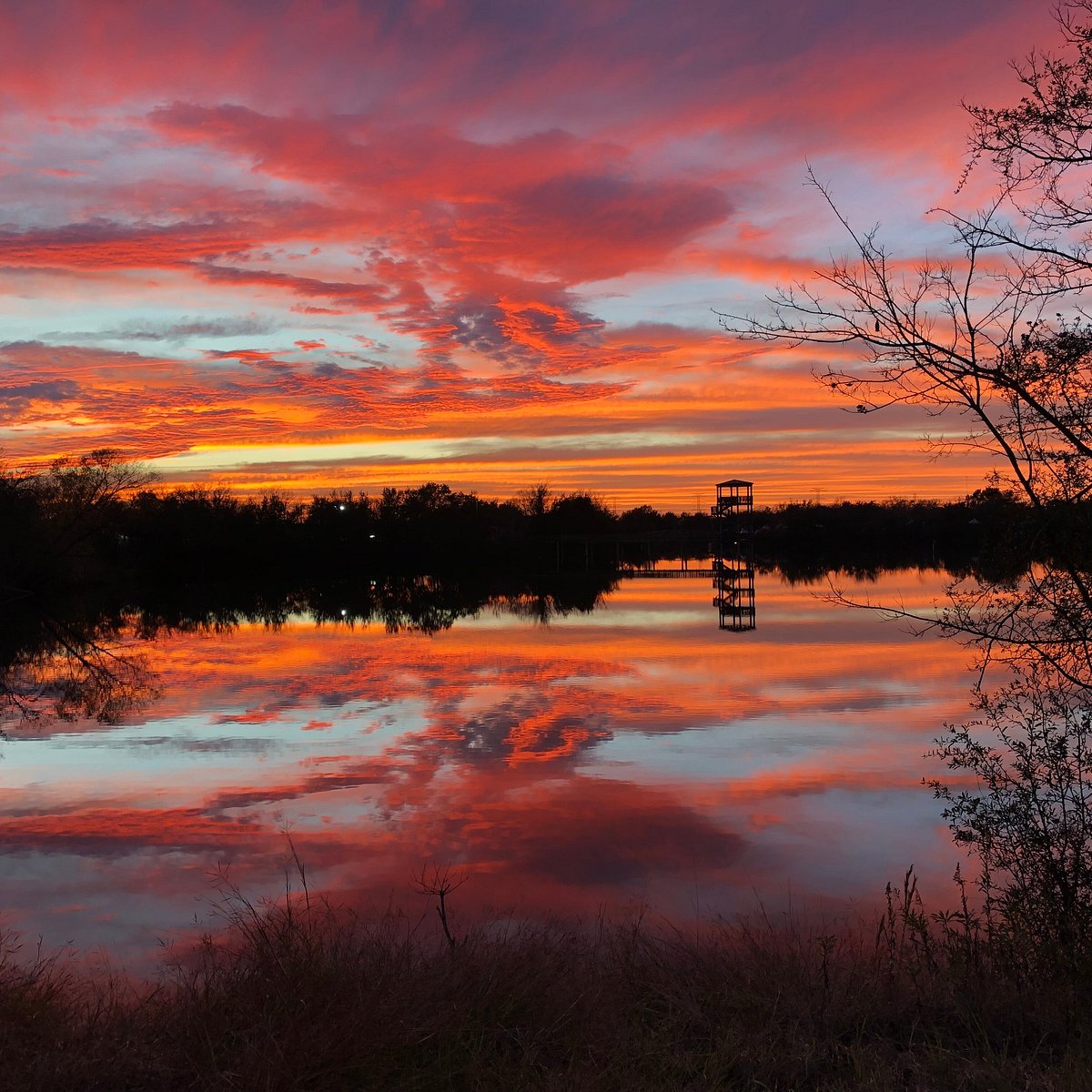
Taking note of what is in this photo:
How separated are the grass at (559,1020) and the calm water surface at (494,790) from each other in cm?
195

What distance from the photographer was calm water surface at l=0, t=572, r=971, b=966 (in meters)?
8.91

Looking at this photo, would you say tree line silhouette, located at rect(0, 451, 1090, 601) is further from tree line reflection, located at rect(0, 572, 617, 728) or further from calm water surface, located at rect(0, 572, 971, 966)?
calm water surface, located at rect(0, 572, 971, 966)

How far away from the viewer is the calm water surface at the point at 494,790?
29.2 ft

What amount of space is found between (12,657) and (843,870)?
2591cm

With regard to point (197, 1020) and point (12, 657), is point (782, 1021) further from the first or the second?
point (12, 657)

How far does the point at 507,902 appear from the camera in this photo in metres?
8.49

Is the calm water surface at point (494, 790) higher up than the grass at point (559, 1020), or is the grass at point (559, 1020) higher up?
the grass at point (559, 1020)

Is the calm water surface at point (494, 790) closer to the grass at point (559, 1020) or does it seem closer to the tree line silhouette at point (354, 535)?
the grass at point (559, 1020)

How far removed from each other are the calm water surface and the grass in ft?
6.41

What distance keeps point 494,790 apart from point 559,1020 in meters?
7.35

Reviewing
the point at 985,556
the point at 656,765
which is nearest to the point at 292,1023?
the point at 985,556

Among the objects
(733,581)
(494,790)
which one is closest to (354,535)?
(733,581)

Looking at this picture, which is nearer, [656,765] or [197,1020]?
[197,1020]

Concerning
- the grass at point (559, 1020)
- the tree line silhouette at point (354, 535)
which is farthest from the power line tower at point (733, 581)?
the grass at point (559, 1020)
